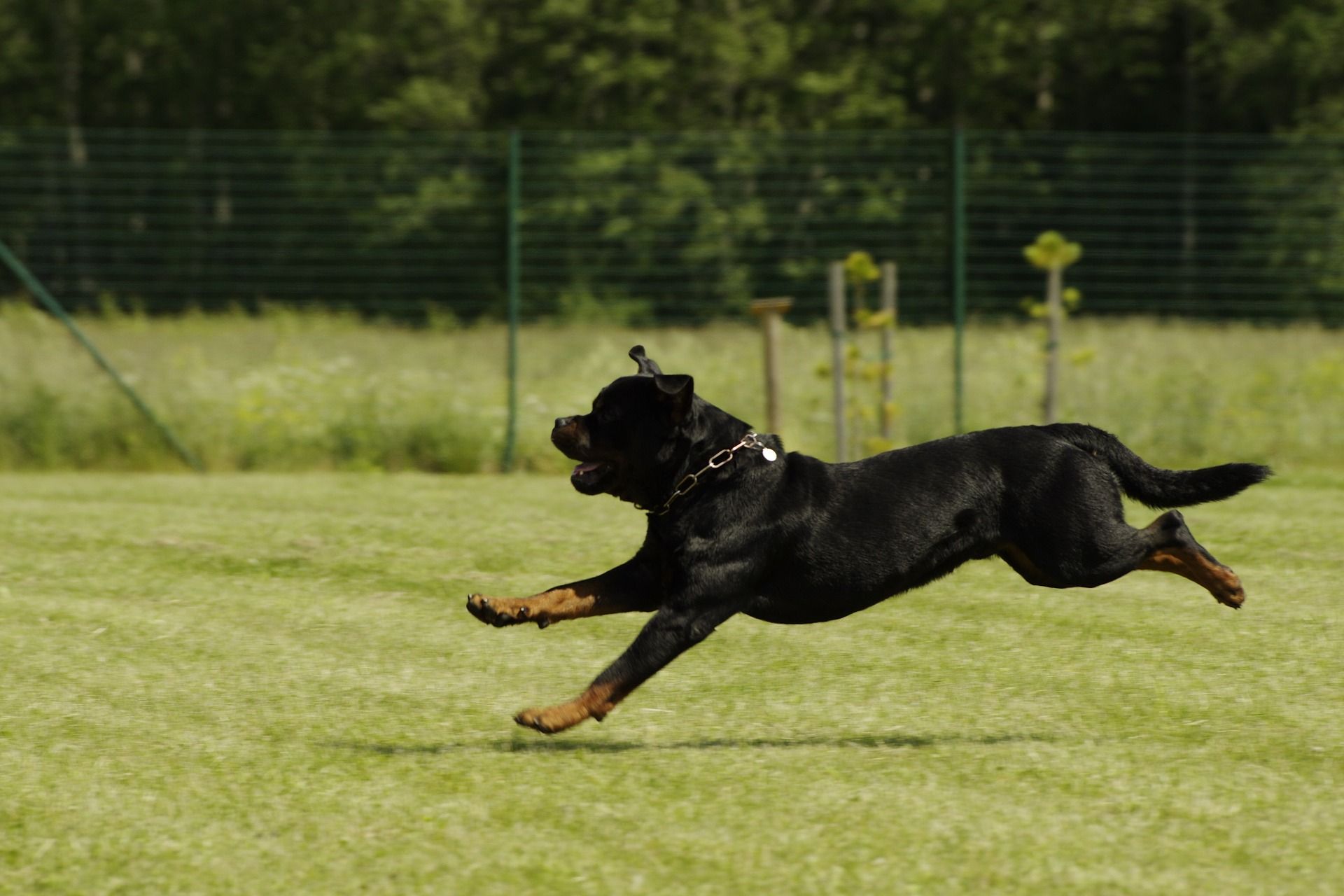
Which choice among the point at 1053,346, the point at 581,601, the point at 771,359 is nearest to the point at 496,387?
the point at 771,359

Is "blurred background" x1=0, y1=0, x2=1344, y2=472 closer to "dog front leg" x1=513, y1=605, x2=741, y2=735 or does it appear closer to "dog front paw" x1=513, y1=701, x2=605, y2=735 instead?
"dog front leg" x1=513, y1=605, x2=741, y2=735

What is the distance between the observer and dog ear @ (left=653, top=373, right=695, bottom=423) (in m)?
4.41

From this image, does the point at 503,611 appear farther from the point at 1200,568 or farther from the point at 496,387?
the point at 496,387

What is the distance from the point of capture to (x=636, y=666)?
4449 millimetres

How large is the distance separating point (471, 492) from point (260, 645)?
4267mm

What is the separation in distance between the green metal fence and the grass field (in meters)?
4.52

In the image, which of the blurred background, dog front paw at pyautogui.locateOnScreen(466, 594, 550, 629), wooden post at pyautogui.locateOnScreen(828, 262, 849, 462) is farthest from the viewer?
the blurred background

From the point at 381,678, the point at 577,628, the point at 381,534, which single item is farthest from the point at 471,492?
the point at 381,678

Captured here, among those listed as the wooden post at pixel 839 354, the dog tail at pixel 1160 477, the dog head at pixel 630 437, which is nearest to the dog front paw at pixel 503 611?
the dog head at pixel 630 437

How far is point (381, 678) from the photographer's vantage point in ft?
18.1

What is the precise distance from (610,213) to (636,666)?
8.11 meters

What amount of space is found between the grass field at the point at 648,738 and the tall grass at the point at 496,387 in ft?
11.7

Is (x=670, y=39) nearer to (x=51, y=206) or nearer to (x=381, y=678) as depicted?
(x=51, y=206)

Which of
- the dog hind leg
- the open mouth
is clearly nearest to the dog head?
the open mouth
